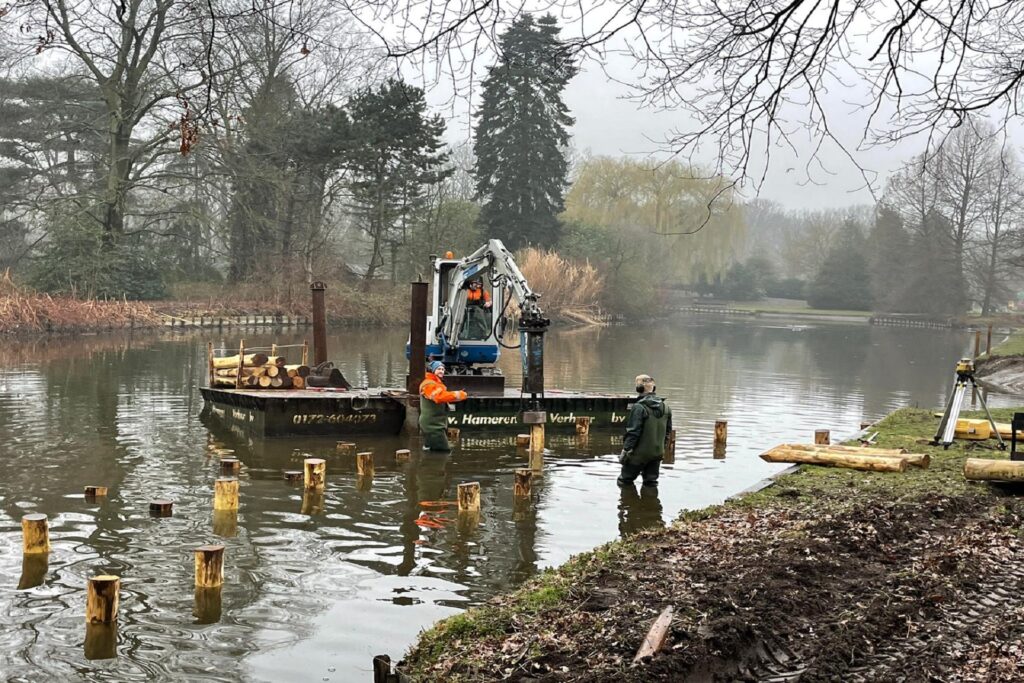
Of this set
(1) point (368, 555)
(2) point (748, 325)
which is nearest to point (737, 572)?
(1) point (368, 555)

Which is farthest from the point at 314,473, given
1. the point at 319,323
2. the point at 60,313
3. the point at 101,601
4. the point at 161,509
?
the point at 60,313

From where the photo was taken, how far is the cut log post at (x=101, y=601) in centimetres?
848

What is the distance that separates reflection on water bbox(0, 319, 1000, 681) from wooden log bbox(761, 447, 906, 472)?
1060 millimetres

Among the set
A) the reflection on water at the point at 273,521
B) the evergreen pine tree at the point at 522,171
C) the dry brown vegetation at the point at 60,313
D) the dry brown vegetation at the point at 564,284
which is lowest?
the reflection on water at the point at 273,521

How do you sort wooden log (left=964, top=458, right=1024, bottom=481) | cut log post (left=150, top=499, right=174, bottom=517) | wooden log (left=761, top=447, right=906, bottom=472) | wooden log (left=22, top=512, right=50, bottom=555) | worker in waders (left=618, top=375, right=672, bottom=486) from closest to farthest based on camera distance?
wooden log (left=22, top=512, right=50, bottom=555) → wooden log (left=964, top=458, right=1024, bottom=481) → cut log post (left=150, top=499, right=174, bottom=517) → wooden log (left=761, top=447, right=906, bottom=472) → worker in waders (left=618, top=375, right=672, bottom=486)

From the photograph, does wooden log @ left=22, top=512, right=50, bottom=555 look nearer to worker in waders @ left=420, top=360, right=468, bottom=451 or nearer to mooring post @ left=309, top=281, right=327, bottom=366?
worker in waders @ left=420, top=360, right=468, bottom=451

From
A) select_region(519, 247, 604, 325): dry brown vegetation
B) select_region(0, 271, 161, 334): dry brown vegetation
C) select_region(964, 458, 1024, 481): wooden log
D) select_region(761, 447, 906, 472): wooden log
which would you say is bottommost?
select_region(761, 447, 906, 472): wooden log

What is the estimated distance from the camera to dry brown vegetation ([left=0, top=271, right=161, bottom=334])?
4019 cm

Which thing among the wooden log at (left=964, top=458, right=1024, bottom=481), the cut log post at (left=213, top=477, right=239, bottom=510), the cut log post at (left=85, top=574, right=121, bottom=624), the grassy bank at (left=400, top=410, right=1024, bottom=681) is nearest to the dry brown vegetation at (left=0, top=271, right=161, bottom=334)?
the cut log post at (left=213, top=477, right=239, bottom=510)

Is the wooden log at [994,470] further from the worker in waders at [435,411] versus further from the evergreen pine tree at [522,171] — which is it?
the evergreen pine tree at [522,171]

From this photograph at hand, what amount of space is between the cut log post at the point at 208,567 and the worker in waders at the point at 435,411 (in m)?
7.81

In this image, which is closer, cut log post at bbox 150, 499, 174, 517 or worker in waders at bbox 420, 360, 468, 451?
cut log post at bbox 150, 499, 174, 517

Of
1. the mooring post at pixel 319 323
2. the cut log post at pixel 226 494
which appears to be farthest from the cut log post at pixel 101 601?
the mooring post at pixel 319 323

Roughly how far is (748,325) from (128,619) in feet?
252
